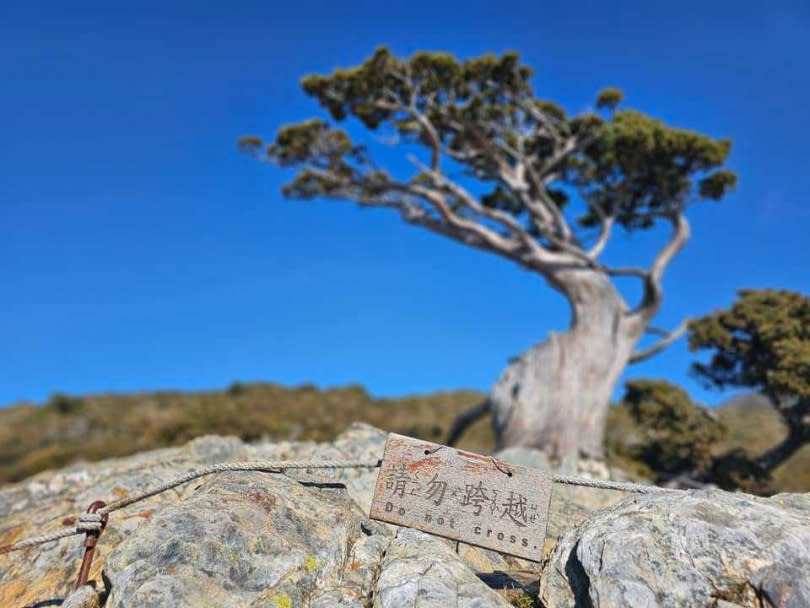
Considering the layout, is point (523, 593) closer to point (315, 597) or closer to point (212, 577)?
point (315, 597)

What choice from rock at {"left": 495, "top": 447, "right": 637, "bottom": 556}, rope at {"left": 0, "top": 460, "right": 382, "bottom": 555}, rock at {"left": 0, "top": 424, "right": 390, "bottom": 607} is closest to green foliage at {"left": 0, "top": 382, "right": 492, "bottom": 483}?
rock at {"left": 495, "top": 447, "right": 637, "bottom": 556}

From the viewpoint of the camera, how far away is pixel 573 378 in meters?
13.7

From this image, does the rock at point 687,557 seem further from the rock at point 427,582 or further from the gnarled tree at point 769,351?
the gnarled tree at point 769,351

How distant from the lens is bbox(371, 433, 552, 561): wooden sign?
15.5 feet

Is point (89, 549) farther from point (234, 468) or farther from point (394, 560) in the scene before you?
point (394, 560)

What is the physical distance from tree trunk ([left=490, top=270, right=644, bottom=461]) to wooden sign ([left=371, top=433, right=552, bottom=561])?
843cm

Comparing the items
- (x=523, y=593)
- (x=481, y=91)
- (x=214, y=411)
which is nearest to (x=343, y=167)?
(x=481, y=91)

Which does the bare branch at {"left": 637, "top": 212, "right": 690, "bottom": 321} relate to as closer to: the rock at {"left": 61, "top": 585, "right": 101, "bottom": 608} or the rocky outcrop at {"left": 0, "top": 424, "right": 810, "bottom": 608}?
the rocky outcrop at {"left": 0, "top": 424, "right": 810, "bottom": 608}

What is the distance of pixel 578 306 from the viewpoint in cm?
1473

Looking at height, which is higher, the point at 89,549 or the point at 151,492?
the point at 151,492

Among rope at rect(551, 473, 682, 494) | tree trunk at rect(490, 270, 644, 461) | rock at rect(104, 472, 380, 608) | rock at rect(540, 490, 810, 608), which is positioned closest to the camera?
rock at rect(540, 490, 810, 608)

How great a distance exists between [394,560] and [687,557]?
1.82m

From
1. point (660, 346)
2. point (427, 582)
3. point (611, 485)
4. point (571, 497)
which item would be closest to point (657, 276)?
point (660, 346)

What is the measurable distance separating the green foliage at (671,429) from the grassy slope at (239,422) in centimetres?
73
